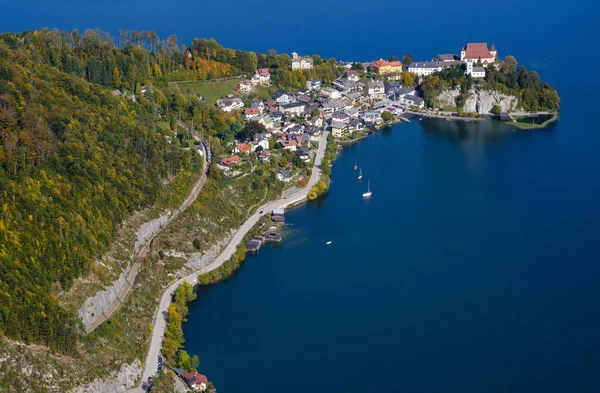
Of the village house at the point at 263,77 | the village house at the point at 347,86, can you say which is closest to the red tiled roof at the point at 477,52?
the village house at the point at 347,86

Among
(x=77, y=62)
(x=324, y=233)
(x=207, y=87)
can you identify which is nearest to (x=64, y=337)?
(x=324, y=233)

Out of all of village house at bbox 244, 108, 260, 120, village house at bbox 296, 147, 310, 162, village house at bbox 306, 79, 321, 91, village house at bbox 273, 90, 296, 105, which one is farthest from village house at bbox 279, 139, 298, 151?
village house at bbox 306, 79, 321, 91

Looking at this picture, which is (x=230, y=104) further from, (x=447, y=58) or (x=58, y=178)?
(x=58, y=178)

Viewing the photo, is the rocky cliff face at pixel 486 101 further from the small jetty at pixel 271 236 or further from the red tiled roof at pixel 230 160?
the small jetty at pixel 271 236

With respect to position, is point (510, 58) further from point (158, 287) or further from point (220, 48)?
point (158, 287)

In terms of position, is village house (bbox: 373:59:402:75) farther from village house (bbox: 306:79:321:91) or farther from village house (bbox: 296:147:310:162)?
village house (bbox: 296:147:310:162)

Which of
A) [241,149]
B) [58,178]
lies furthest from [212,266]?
[241,149]
